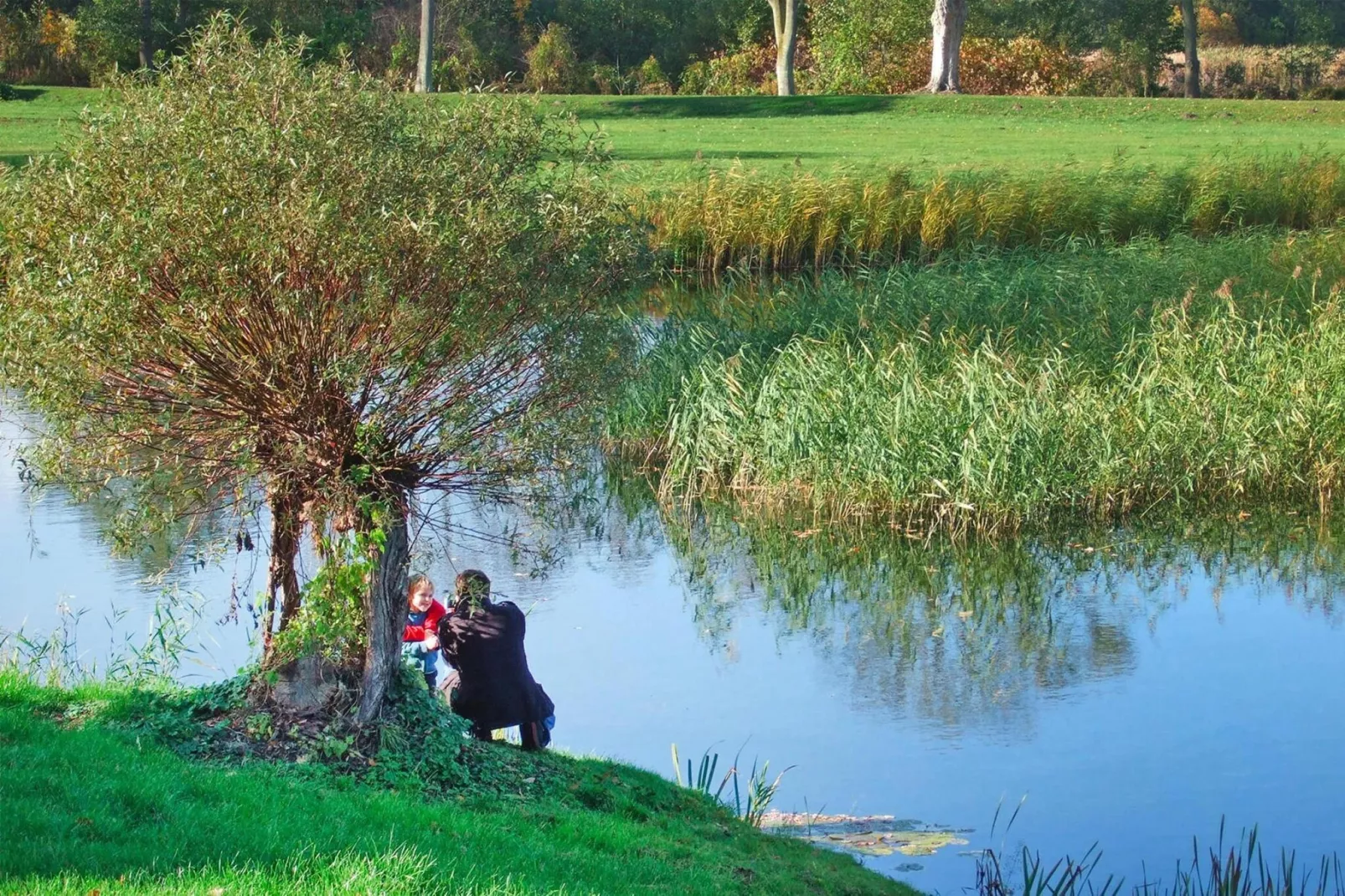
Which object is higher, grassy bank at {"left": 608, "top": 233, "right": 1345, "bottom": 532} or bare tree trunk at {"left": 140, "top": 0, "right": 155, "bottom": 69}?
bare tree trunk at {"left": 140, "top": 0, "right": 155, "bottom": 69}

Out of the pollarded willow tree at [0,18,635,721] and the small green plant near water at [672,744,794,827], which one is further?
the small green plant near water at [672,744,794,827]

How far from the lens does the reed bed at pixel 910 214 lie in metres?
23.3

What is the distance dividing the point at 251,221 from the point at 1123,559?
784 cm

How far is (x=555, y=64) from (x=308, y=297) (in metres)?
39.1

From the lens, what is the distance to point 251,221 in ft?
21.6

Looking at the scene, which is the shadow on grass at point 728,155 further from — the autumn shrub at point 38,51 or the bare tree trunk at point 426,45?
the autumn shrub at point 38,51

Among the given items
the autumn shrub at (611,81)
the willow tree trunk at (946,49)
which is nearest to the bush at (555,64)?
the autumn shrub at (611,81)

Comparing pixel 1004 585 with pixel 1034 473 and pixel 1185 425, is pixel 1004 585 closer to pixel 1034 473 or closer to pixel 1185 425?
pixel 1034 473

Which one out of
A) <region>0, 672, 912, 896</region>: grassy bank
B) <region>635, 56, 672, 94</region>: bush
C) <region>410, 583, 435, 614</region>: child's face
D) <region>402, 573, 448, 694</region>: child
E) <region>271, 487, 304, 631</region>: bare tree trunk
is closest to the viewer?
<region>0, 672, 912, 896</region>: grassy bank

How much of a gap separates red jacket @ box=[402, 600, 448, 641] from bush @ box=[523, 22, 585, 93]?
35.4 metres

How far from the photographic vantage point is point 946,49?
1738 inches

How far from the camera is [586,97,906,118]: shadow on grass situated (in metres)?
39.9

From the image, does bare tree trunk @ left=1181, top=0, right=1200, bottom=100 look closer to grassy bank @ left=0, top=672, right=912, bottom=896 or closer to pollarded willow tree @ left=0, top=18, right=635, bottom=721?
pollarded willow tree @ left=0, top=18, right=635, bottom=721

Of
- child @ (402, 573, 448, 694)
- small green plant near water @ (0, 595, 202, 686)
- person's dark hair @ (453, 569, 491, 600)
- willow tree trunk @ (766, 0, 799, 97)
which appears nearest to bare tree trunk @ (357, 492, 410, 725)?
person's dark hair @ (453, 569, 491, 600)
